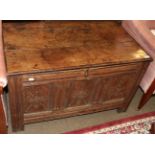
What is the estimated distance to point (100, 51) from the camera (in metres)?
1.40

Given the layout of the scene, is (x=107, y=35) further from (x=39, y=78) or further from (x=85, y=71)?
(x=39, y=78)

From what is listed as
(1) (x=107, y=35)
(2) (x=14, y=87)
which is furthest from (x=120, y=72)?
(2) (x=14, y=87)

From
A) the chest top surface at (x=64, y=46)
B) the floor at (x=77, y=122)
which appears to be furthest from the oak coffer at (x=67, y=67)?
the floor at (x=77, y=122)

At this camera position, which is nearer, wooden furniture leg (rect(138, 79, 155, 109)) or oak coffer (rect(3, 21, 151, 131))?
oak coffer (rect(3, 21, 151, 131))

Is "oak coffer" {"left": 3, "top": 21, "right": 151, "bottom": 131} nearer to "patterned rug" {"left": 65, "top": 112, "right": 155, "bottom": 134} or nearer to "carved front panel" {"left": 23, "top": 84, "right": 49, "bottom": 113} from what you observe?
"carved front panel" {"left": 23, "top": 84, "right": 49, "bottom": 113}

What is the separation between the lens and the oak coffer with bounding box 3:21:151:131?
124 cm

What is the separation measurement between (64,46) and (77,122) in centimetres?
66

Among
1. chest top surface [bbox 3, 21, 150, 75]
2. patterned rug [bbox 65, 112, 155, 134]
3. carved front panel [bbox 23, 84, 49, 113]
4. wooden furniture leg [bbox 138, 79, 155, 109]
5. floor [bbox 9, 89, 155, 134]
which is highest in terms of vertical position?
chest top surface [bbox 3, 21, 150, 75]

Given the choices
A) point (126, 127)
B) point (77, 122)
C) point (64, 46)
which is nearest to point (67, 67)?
point (64, 46)

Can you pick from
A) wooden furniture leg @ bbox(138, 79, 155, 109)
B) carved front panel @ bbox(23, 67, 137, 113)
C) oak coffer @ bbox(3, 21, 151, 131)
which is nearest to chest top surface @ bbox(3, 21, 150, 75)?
oak coffer @ bbox(3, 21, 151, 131)

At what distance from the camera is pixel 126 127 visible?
171 centimetres

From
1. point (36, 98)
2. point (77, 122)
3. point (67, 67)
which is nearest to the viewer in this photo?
point (67, 67)

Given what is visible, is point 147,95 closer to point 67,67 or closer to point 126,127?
point 126,127

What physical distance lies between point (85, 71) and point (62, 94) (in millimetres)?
233
